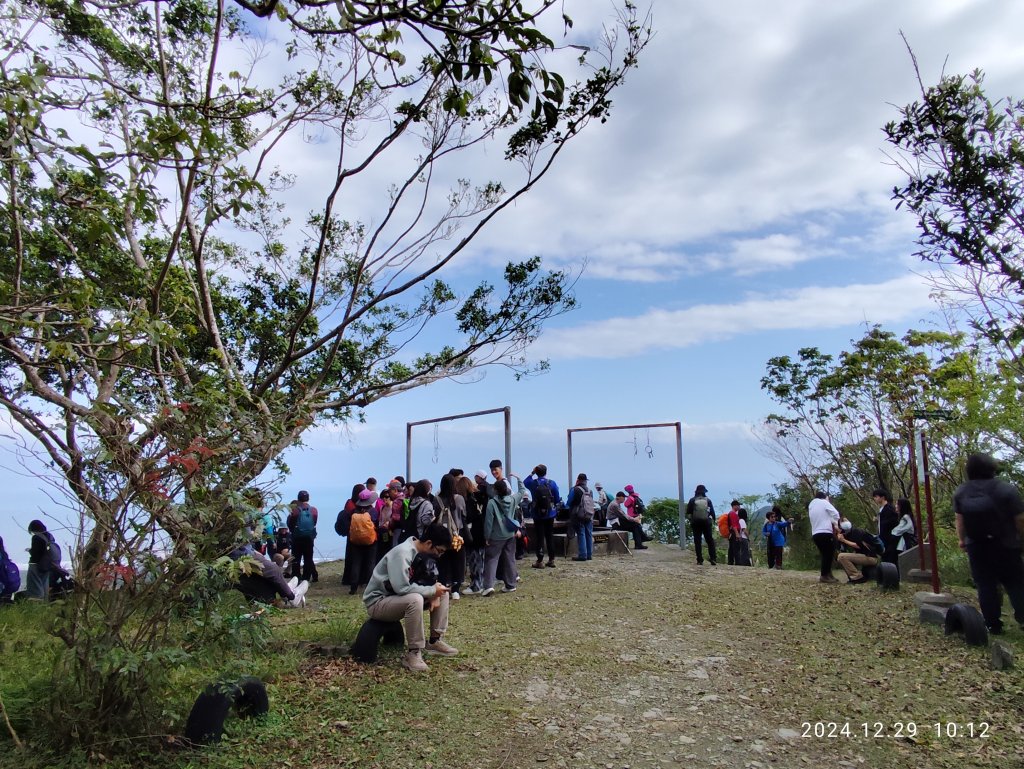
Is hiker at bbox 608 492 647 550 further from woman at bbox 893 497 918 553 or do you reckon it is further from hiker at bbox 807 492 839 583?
woman at bbox 893 497 918 553

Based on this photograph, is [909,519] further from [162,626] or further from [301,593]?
[162,626]

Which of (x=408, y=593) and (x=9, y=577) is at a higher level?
(x=408, y=593)

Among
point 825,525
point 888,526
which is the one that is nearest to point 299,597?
point 825,525

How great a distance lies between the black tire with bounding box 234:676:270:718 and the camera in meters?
4.66

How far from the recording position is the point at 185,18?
9.35 meters

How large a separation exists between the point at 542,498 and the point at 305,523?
3.84 metres

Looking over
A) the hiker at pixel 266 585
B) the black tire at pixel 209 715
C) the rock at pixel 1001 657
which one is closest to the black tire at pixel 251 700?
the black tire at pixel 209 715

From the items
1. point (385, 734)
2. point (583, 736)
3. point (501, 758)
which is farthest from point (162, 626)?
point (583, 736)

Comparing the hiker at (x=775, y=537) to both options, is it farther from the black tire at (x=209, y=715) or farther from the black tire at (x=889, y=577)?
the black tire at (x=209, y=715)

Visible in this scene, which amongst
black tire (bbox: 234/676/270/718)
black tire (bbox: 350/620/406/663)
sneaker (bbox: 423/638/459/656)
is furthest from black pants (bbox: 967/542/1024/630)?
black tire (bbox: 234/676/270/718)

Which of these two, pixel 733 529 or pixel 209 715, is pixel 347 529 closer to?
pixel 209 715

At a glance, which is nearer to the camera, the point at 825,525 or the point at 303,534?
the point at 825,525

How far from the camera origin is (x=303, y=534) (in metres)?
11.1

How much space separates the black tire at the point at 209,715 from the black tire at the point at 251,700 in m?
0.28
